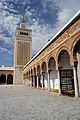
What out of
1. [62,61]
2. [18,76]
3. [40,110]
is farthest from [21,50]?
[40,110]

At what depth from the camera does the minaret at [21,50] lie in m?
32.2

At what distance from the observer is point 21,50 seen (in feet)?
111

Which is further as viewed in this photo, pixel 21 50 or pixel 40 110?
pixel 21 50

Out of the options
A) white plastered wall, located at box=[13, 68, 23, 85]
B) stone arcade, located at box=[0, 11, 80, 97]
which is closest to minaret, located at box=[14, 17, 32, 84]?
white plastered wall, located at box=[13, 68, 23, 85]

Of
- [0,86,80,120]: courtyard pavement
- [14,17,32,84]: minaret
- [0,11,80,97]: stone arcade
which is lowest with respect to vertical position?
[0,86,80,120]: courtyard pavement

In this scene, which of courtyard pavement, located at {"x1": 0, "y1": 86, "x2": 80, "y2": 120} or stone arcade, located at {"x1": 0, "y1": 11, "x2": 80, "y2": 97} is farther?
stone arcade, located at {"x1": 0, "y1": 11, "x2": 80, "y2": 97}

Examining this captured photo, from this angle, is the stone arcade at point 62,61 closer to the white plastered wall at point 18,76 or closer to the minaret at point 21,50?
the white plastered wall at point 18,76

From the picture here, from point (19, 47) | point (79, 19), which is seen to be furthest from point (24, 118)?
point (19, 47)

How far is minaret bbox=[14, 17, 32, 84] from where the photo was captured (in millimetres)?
32162

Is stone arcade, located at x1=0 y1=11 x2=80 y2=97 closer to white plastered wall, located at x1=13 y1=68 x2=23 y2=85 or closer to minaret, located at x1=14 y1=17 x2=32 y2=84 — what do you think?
white plastered wall, located at x1=13 y1=68 x2=23 y2=85

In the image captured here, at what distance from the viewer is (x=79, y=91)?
7.40 m

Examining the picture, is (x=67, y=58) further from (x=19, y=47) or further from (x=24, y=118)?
(x=19, y=47)

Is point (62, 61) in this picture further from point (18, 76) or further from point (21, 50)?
point (21, 50)

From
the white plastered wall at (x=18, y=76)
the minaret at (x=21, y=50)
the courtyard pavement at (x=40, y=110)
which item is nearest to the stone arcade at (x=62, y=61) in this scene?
the courtyard pavement at (x=40, y=110)
